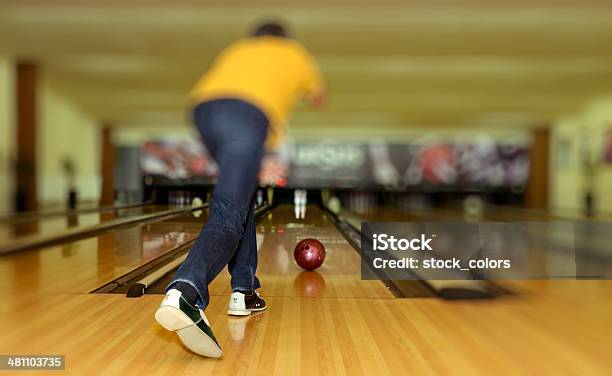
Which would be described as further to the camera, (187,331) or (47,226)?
(47,226)

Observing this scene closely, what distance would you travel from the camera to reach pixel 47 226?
6.06 m

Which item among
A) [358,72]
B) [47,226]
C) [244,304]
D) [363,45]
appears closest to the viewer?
[244,304]

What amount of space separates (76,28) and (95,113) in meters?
6.73

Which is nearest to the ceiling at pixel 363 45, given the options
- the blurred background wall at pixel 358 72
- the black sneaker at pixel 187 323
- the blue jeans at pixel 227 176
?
the blurred background wall at pixel 358 72

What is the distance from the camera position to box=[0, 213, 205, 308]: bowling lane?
282 cm

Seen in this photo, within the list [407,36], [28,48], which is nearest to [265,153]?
[407,36]

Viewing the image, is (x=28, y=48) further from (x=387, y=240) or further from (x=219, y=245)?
(x=219, y=245)

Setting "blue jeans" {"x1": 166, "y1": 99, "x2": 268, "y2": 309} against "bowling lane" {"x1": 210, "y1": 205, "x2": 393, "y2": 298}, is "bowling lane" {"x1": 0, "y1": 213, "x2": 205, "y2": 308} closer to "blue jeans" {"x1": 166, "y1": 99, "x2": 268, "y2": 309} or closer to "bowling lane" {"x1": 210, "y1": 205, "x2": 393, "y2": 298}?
"bowling lane" {"x1": 210, "y1": 205, "x2": 393, "y2": 298}

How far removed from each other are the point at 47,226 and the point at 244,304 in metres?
4.54

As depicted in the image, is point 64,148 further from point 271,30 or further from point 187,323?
point 187,323

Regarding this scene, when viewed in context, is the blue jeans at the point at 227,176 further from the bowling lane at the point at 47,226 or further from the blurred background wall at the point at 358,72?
the blurred background wall at the point at 358,72

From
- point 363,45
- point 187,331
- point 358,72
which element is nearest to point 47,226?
point 363,45

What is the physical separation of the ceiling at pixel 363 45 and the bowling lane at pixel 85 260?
2.75m

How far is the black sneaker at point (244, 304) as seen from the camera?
2.19 m
